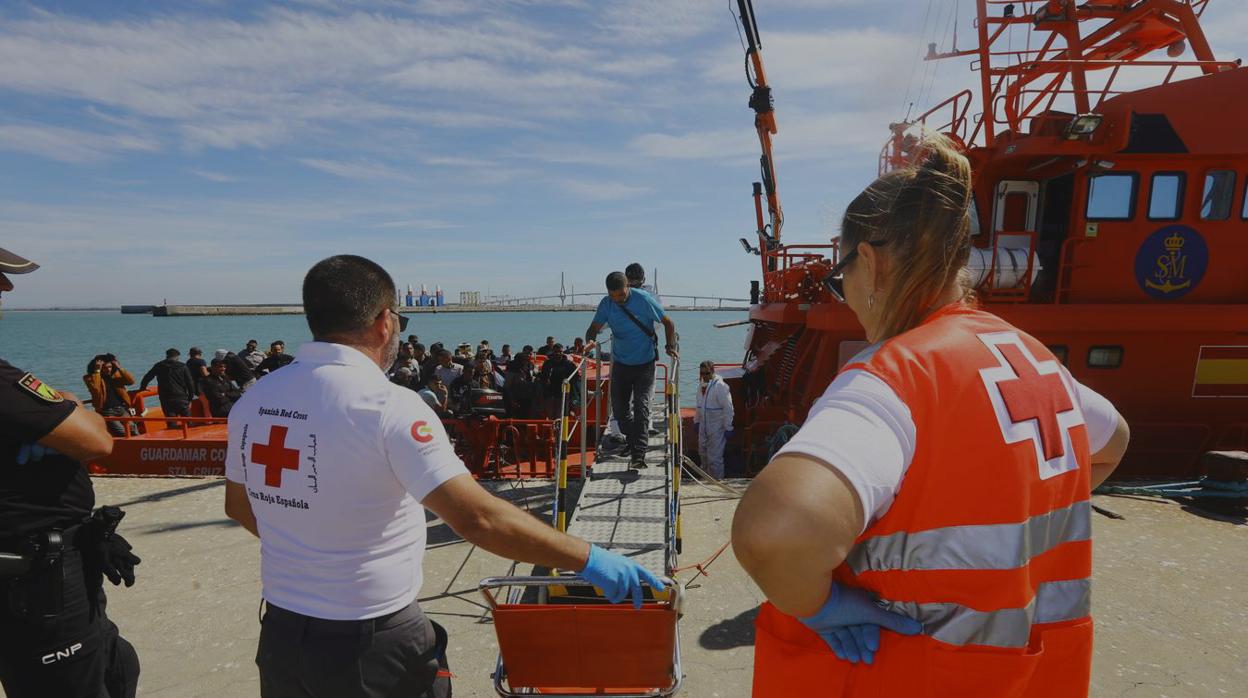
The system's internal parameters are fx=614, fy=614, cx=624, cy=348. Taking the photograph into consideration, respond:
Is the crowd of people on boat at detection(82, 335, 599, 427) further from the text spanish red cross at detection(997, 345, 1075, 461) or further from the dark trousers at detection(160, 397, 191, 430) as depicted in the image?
the text spanish red cross at detection(997, 345, 1075, 461)

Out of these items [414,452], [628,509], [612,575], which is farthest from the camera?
[628,509]

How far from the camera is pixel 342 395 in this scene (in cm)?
171

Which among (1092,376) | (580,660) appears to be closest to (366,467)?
(580,660)

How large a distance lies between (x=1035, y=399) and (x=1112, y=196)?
9.57 metres

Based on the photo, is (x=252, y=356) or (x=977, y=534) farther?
(x=252, y=356)

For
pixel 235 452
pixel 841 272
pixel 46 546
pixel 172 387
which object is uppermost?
pixel 841 272

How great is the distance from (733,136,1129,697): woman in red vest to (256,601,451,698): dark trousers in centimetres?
116

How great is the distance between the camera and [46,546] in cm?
225

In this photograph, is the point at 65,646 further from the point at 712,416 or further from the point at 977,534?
the point at 712,416

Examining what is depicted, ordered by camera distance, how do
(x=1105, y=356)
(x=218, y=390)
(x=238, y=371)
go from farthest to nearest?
(x=238, y=371), (x=218, y=390), (x=1105, y=356)

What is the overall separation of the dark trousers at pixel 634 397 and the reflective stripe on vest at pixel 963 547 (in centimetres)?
519

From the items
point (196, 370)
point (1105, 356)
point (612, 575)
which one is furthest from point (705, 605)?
point (196, 370)

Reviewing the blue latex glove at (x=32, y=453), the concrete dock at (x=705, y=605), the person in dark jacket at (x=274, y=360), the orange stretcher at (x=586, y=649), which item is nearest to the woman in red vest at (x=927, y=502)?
the orange stretcher at (x=586, y=649)

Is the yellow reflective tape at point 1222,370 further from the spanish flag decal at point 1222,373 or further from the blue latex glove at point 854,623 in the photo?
the blue latex glove at point 854,623
